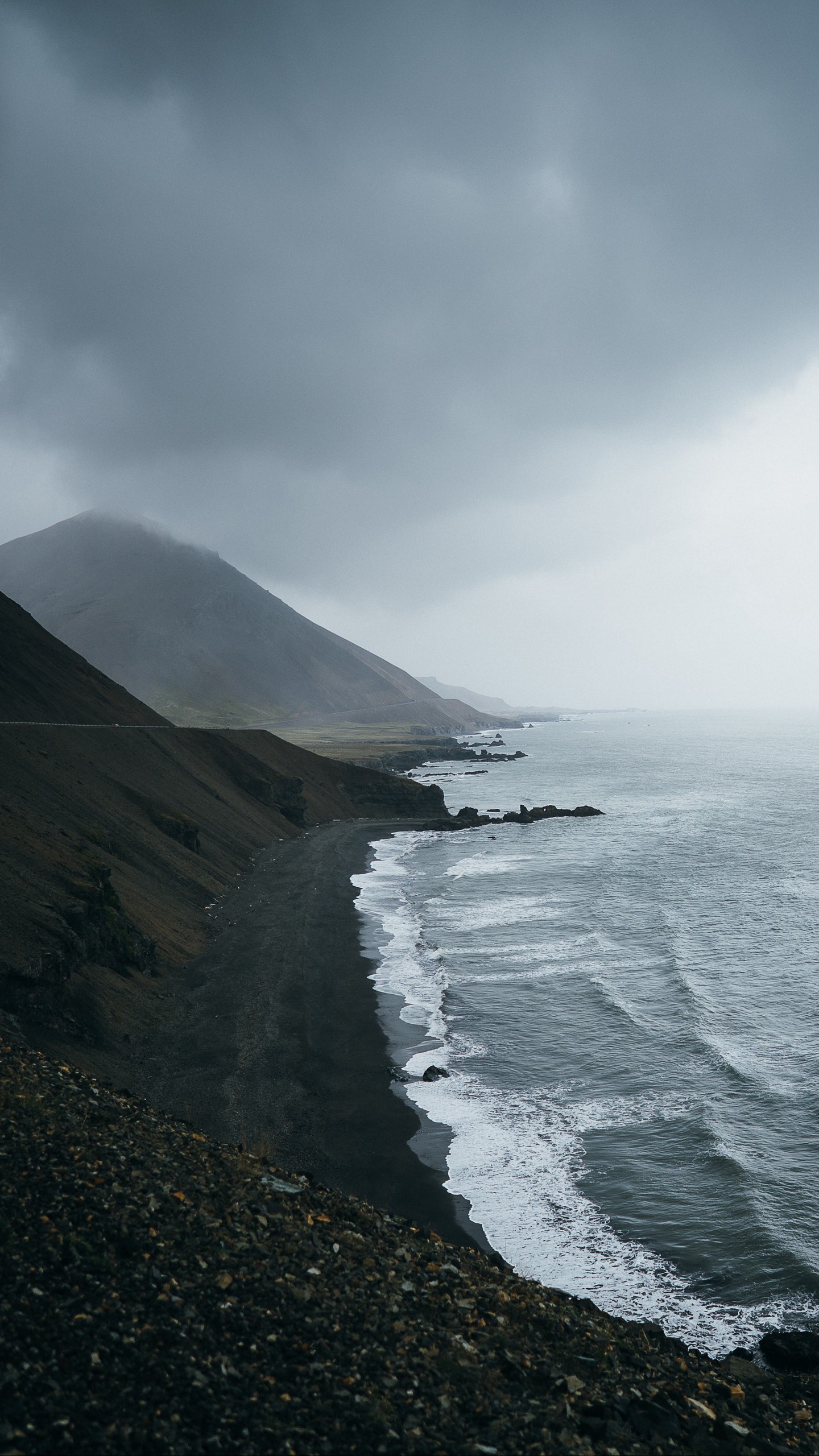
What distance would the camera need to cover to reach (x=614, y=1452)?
925cm

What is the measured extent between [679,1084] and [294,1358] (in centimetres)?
1889

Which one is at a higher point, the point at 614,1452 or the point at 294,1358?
the point at 294,1358

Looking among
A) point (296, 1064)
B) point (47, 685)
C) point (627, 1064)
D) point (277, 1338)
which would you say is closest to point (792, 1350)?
point (277, 1338)

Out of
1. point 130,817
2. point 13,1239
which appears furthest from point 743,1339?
point 130,817

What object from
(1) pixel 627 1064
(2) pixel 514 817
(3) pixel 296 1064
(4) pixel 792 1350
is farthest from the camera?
(2) pixel 514 817

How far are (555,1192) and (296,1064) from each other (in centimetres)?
984

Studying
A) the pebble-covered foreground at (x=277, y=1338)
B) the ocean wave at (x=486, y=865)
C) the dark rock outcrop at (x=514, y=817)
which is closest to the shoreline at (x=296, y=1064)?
the pebble-covered foreground at (x=277, y=1338)

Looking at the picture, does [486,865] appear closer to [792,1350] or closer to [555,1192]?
[555,1192]

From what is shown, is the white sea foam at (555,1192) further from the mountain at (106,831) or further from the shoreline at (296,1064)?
the mountain at (106,831)

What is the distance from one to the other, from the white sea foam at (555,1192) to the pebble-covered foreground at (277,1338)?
85.8 inches

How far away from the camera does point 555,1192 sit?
18969 millimetres

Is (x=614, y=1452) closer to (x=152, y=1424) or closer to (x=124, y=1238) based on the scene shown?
(x=152, y=1424)

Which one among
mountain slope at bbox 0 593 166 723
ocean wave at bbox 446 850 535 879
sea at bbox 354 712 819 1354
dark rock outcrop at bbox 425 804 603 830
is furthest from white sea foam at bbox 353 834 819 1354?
dark rock outcrop at bbox 425 804 603 830

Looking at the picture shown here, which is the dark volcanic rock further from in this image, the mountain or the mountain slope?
the mountain slope
